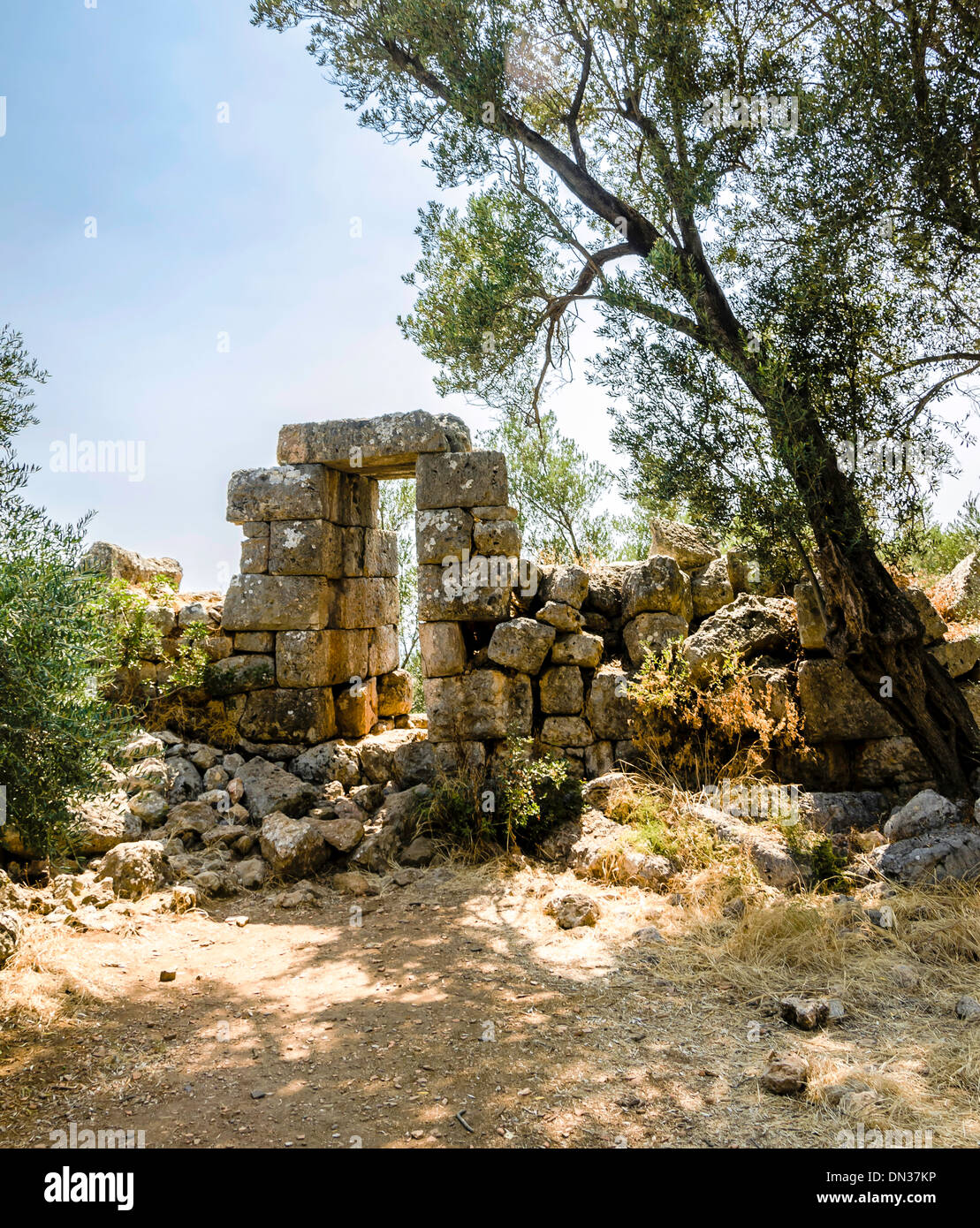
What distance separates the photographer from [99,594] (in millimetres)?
4910

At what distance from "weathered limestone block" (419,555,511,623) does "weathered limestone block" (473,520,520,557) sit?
0.10m

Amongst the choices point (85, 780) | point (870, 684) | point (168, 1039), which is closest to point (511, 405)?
point (870, 684)

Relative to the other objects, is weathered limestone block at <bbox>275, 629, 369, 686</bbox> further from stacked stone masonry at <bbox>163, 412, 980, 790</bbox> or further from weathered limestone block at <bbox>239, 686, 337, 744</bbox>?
weathered limestone block at <bbox>239, 686, 337, 744</bbox>

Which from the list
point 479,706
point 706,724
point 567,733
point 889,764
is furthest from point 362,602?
point 889,764

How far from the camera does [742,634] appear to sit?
8.02 m

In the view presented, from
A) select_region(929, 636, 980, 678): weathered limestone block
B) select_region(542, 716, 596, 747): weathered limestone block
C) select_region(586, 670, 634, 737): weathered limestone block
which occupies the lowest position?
select_region(542, 716, 596, 747): weathered limestone block

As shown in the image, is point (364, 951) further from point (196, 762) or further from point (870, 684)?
point (870, 684)

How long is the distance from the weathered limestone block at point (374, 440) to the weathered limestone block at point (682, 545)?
2228mm

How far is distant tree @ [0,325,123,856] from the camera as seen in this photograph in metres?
4.25

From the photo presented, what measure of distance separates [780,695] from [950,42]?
5136 millimetres

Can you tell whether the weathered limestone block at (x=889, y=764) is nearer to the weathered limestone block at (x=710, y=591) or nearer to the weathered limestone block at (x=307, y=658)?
the weathered limestone block at (x=710, y=591)

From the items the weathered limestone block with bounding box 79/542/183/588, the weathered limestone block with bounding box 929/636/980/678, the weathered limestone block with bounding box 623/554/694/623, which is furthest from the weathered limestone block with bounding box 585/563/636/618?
the weathered limestone block with bounding box 79/542/183/588

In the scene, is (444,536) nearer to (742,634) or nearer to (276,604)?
(276,604)

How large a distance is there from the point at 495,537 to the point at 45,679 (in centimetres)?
481
